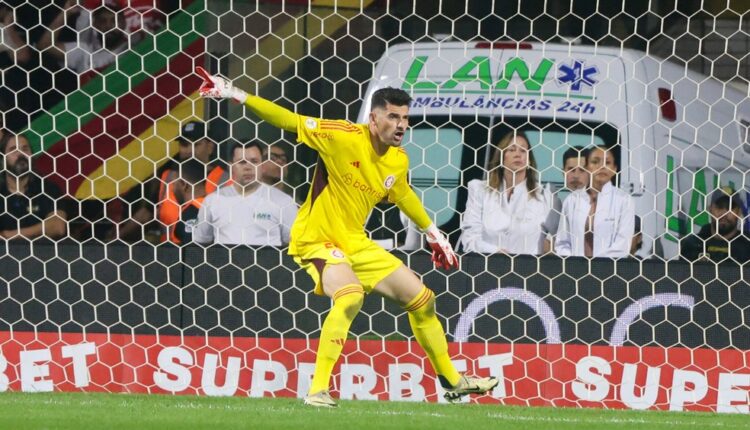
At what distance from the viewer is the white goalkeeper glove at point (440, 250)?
24.2 feet

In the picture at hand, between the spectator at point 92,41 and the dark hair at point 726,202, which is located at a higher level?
the spectator at point 92,41

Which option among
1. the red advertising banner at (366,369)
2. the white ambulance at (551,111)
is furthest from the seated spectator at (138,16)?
the red advertising banner at (366,369)

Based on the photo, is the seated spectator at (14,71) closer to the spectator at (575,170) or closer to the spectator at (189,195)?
the spectator at (189,195)

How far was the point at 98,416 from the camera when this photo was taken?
6289 mm

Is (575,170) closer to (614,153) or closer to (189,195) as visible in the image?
(614,153)

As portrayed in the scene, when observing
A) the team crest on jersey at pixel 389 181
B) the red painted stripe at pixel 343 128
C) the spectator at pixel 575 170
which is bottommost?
the team crest on jersey at pixel 389 181

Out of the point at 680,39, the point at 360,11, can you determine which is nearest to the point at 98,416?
the point at 360,11

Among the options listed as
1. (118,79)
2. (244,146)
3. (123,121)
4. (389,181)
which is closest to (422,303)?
(389,181)

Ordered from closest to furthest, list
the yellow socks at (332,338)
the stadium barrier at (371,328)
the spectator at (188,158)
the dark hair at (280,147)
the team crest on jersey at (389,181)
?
1. the yellow socks at (332,338)
2. the team crest on jersey at (389,181)
3. the stadium barrier at (371,328)
4. the spectator at (188,158)
5. the dark hair at (280,147)

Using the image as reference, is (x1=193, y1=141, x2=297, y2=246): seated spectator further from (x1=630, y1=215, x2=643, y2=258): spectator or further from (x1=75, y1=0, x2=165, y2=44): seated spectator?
(x1=630, y1=215, x2=643, y2=258): spectator

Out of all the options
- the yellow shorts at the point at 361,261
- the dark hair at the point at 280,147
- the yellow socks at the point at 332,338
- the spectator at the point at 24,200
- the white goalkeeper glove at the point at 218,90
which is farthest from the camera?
the dark hair at the point at 280,147

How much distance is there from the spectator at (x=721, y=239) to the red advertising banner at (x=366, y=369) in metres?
0.56

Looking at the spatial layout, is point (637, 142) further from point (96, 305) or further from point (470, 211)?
point (96, 305)

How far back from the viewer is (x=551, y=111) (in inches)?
354
